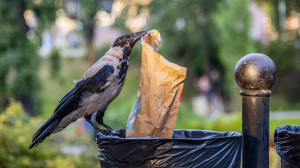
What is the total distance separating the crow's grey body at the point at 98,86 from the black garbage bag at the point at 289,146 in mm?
838

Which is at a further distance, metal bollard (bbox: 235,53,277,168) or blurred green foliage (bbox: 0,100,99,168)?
blurred green foliage (bbox: 0,100,99,168)

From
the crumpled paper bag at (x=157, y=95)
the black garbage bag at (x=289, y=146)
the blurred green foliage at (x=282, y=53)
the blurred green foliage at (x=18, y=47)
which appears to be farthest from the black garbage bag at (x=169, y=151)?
the blurred green foliage at (x=282, y=53)

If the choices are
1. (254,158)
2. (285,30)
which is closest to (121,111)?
(254,158)

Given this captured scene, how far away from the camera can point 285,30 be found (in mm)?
20922

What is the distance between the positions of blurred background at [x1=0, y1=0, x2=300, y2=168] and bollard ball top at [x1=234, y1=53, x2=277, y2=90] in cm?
333

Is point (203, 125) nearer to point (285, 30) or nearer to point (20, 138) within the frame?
point (20, 138)

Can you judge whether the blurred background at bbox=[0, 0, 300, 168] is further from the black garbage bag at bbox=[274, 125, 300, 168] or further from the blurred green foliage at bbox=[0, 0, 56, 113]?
the black garbage bag at bbox=[274, 125, 300, 168]

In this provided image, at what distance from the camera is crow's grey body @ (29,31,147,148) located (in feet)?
6.64

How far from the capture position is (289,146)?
1776 millimetres

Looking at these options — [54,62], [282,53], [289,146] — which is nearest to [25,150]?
[289,146]

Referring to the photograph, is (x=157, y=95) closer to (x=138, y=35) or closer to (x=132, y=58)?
(x=138, y=35)

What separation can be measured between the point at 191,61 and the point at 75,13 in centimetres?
1539

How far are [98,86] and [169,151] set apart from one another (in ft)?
2.27

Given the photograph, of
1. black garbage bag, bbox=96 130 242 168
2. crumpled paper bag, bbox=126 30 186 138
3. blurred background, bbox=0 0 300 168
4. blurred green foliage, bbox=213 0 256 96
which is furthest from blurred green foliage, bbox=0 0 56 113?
black garbage bag, bbox=96 130 242 168
